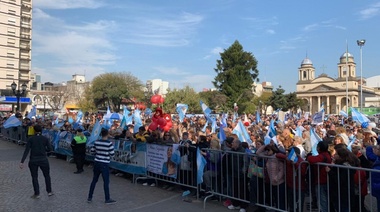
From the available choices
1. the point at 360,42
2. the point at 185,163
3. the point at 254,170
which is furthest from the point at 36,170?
the point at 360,42

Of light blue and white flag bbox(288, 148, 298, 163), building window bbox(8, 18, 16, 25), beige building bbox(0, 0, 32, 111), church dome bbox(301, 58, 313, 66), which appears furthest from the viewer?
church dome bbox(301, 58, 313, 66)

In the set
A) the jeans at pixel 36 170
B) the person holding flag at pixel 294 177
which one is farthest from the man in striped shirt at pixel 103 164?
the person holding flag at pixel 294 177

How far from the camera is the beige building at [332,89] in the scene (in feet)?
394

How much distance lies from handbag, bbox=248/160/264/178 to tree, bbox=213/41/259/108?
2262 inches

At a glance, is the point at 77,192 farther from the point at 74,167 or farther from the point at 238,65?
the point at 238,65

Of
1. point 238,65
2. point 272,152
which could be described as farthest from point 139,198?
point 238,65

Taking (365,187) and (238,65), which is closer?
(365,187)

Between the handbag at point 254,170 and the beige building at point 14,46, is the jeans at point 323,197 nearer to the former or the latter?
the handbag at point 254,170

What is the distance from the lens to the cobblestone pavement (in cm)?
815

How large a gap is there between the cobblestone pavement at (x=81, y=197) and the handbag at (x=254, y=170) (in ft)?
3.72

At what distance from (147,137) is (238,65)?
5662 cm

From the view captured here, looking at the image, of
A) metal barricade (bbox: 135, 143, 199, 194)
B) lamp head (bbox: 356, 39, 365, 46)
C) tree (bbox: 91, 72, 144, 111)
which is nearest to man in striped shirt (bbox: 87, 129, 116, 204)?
metal barricade (bbox: 135, 143, 199, 194)

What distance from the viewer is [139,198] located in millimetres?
9062

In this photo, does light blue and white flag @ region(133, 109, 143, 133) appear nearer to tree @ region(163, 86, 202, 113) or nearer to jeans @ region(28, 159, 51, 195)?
jeans @ region(28, 159, 51, 195)
